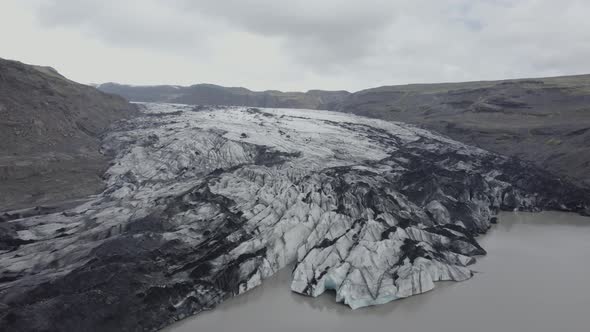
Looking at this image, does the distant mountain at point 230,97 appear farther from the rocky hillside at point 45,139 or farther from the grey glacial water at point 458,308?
the grey glacial water at point 458,308

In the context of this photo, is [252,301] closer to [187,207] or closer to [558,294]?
[187,207]

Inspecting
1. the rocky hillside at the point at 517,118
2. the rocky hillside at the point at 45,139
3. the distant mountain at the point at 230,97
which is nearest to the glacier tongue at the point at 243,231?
the rocky hillside at the point at 45,139

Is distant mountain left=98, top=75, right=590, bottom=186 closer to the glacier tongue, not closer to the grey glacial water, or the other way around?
the glacier tongue

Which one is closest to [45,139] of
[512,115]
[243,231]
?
[243,231]

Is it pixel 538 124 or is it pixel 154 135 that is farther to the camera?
pixel 538 124

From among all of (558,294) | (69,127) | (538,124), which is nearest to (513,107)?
(538,124)

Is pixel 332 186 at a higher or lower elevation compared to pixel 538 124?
lower
